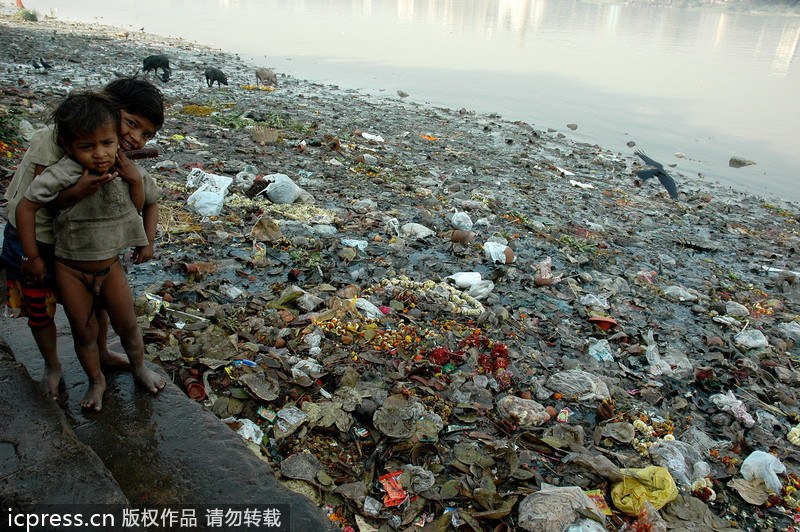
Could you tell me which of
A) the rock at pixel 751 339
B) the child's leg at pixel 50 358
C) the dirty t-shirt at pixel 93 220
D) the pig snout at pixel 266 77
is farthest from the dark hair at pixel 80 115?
the pig snout at pixel 266 77

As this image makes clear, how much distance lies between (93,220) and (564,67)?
19380mm

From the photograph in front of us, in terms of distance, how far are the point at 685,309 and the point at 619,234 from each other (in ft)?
6.00

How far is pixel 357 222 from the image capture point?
17.2 ft

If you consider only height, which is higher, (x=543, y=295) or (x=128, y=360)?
(x=128, y=360)

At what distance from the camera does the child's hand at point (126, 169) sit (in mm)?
1829

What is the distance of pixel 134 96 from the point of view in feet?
5.93

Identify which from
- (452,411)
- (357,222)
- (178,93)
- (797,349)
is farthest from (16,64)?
(797,349)

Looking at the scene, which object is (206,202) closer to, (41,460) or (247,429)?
(247,429)

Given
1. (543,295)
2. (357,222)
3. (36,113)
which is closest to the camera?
(543,295)

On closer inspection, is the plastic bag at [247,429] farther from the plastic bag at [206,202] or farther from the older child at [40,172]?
the plastic bag at [206,202]

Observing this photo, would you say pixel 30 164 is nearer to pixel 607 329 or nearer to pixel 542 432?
pixel 542 432

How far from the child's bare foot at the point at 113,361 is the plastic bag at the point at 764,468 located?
3.24 metres

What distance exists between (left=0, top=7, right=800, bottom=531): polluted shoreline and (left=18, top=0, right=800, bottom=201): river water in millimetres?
4602

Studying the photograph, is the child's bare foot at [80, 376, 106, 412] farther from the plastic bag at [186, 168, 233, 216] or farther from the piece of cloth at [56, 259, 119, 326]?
the plastic bag at [186, 168, 233, 216]
